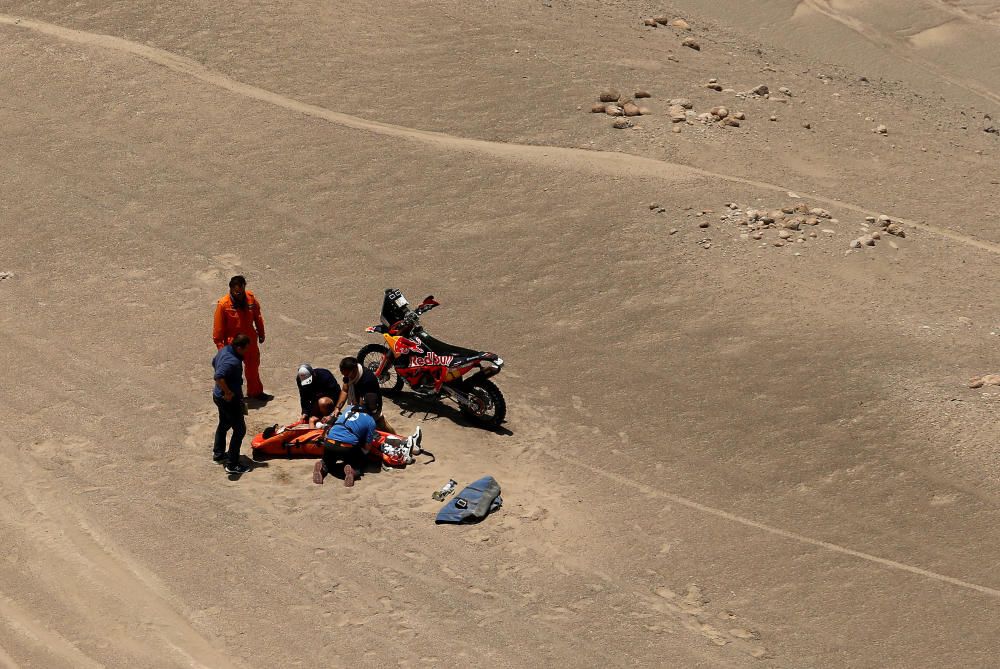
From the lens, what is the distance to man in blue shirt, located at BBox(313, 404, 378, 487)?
1182 cm

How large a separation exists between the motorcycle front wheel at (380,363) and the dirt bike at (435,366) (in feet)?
0.06

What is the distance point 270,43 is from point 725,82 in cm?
951

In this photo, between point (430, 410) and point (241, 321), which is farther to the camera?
point (430, 410)

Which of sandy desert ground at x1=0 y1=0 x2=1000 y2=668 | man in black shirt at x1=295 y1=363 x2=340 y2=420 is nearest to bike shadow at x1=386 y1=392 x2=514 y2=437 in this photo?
sandy desert ground at x1=0 y1=0 x2=1000 y2=668

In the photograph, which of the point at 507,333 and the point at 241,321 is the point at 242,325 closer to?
the point at 241,321

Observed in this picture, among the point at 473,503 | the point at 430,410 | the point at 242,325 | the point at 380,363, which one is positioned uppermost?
the point at 242,325

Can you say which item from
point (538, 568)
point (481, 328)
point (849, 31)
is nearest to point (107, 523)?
point (538, 568)

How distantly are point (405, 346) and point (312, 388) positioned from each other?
133cm

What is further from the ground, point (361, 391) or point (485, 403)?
point (361, 391)

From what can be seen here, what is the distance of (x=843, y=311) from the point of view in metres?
15.5

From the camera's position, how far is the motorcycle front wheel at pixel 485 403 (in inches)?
508

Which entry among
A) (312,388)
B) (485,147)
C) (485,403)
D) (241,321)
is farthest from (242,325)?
(485,147)

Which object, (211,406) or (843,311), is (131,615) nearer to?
(211,406)

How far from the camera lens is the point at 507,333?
1537 cm
